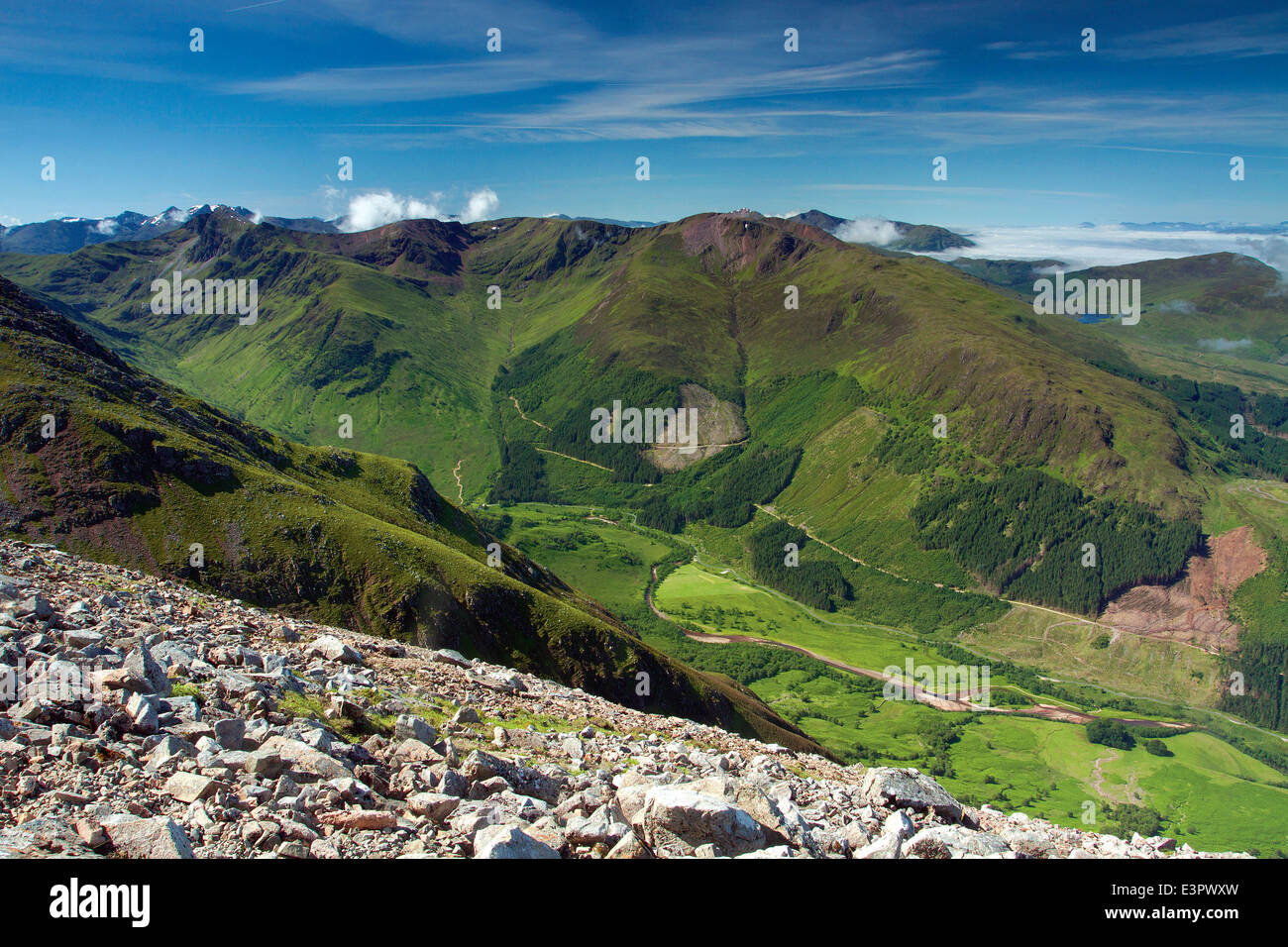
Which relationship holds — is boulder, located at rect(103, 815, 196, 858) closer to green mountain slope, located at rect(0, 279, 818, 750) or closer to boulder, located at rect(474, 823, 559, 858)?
boulder, located at rect(474, 823, 559, 858)

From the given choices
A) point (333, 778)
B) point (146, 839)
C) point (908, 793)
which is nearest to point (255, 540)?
point (333, 778)

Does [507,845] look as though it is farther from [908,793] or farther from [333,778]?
[908,793]

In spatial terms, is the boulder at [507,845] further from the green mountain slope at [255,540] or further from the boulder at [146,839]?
the green mountain slope at [255,540]

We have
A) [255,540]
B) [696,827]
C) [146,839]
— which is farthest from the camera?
[255,540]

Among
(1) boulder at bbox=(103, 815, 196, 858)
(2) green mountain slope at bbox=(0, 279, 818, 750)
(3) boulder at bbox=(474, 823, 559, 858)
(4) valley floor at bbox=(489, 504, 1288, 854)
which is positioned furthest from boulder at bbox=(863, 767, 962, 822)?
(4) valley floor at bbox=(489, 504, 1288, 854)
